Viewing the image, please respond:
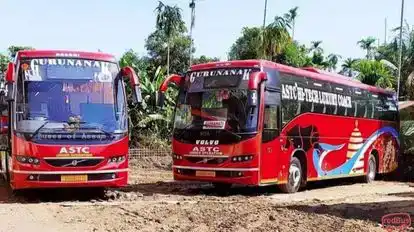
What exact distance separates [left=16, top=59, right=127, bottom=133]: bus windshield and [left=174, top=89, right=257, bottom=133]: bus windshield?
6.67 feet

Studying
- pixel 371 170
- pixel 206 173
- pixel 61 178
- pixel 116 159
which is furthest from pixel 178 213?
pixel 371 170

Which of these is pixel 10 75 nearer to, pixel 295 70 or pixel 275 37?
pixel 295 70

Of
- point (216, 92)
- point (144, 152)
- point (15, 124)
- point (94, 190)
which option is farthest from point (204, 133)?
point (144, 152)

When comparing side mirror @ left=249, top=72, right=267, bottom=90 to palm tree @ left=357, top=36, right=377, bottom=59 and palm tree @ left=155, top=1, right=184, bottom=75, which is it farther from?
palm tree @ left=357, top=36, right=377, bottom=59

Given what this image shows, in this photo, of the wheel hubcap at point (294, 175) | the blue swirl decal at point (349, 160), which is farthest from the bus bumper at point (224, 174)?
the blue swirl decal at point (349, 160)

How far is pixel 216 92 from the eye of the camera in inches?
524

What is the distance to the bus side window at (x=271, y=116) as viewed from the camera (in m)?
13.2

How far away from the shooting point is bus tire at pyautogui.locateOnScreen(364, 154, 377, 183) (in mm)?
19502

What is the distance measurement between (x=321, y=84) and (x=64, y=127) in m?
7.55

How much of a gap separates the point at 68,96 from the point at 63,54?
35.4 inches

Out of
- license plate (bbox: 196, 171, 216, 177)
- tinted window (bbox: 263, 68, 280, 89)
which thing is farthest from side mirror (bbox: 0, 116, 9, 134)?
tinted window (bbox: 263, 68, 280, 89)

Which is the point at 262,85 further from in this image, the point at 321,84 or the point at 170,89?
the point at 170,89

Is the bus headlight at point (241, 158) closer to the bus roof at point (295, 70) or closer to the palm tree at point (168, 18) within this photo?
the bus roof at point (295, 70)

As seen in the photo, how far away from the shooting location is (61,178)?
37.0 ft
